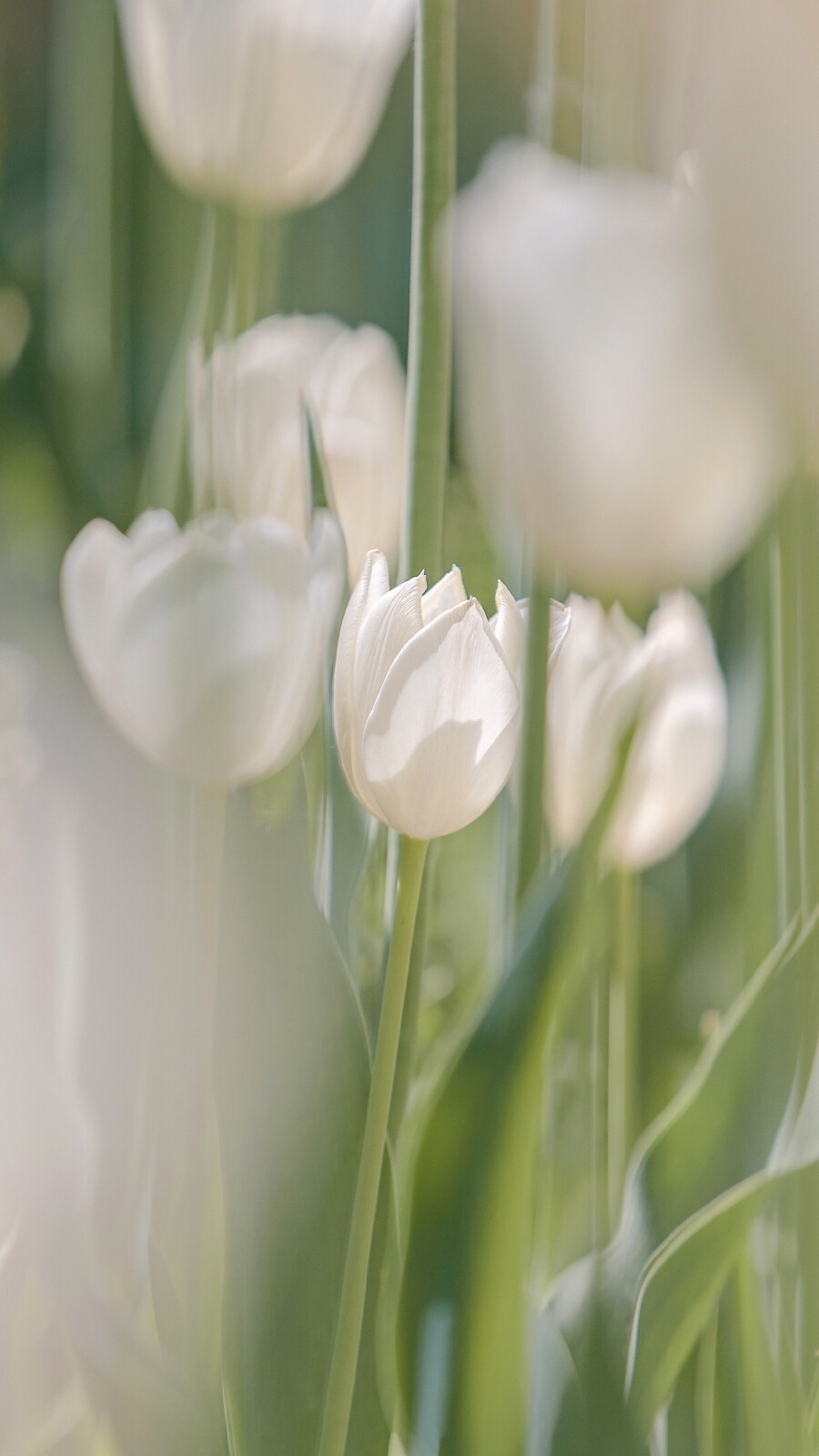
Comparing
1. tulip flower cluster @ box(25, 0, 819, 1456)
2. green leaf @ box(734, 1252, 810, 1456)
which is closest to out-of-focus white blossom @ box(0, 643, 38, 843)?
tulip flower cluster @ box(25, 0, 819, 1456)

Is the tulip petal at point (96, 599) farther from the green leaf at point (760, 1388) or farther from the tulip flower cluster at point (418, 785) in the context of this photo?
the green leaf at point (760, 1388)

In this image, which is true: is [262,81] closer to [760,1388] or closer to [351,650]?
[351,650]

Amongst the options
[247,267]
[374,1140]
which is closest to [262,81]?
[247,267]

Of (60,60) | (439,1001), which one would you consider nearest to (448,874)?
(439,1001)

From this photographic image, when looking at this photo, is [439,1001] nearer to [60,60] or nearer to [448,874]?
[448,874]

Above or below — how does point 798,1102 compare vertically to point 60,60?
below

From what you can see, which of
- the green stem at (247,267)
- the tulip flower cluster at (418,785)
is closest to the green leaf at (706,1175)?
the tulip flower cluster at (418,785)

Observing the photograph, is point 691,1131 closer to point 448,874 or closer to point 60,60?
point 448,874

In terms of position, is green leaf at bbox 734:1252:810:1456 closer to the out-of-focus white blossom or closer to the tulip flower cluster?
the tulip flower cluster
